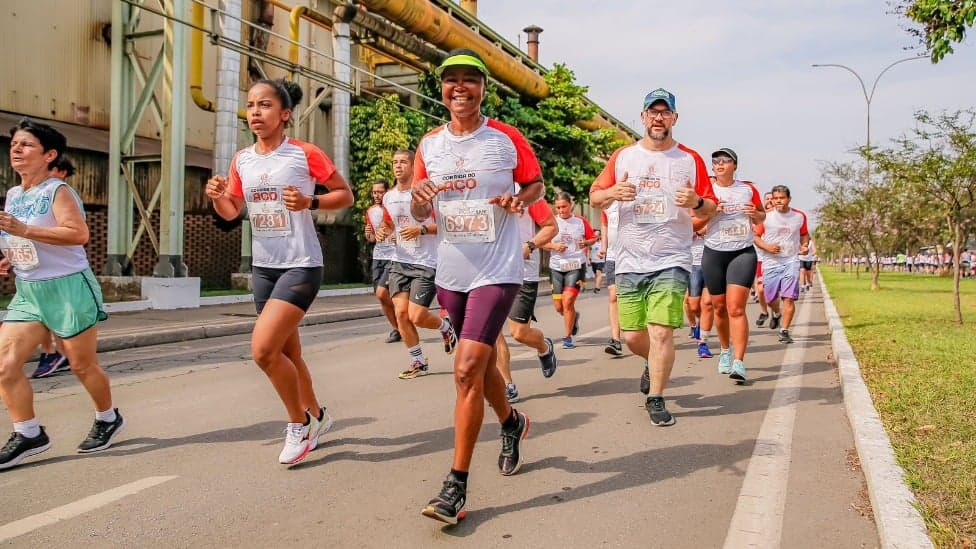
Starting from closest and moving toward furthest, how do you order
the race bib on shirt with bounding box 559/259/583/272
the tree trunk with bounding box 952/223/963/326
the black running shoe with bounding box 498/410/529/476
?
the black running shoe with bounding box 498/410/529/476
the race bib on shirt with bounding box 559/259/583/272
the tree trunk with bounding box 952/223/963/326

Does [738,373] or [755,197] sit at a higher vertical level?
[755,197]

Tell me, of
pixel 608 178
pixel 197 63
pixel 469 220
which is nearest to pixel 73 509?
pixel 469 220

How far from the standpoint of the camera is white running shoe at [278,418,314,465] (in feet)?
14.9

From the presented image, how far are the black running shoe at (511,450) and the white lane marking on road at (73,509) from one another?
1731 millimetres

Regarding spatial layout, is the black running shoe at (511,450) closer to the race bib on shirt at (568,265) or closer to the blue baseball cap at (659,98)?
the blue baseball cap at (659,98)

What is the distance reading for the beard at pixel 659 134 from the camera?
5605 mm

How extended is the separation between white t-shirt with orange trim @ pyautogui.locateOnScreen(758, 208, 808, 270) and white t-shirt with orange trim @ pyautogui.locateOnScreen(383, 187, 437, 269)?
490cm

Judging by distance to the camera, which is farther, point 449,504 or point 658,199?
point 658,199

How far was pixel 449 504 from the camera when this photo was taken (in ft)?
11.5

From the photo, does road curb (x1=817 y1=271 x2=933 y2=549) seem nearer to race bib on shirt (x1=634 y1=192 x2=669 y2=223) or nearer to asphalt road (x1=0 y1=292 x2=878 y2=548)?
asphalt road (x1=0 y1=292 x2=878 y2=548)

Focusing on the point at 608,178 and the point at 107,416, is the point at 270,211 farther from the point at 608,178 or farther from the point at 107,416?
the point at 608,178

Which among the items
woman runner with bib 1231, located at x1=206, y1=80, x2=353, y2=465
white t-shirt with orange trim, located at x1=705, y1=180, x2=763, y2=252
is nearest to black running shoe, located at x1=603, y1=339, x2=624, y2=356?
white t-shirt with orange trim, located at x1=705, y1=180, x2=763, y2=252


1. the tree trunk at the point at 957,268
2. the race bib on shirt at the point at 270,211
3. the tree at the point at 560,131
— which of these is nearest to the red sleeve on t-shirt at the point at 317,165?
the race bib on shirt at the point at 270,211

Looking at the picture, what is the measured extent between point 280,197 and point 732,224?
4.69m
